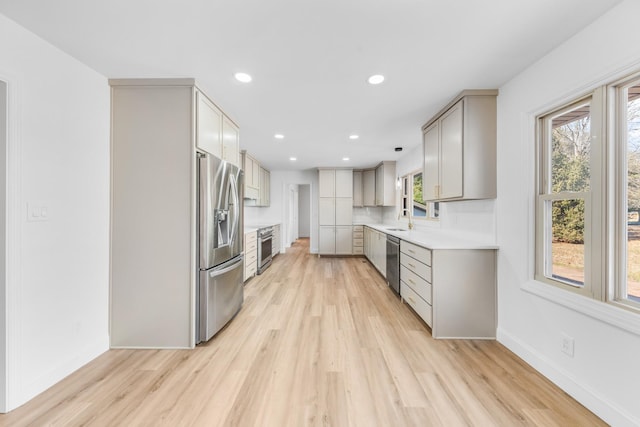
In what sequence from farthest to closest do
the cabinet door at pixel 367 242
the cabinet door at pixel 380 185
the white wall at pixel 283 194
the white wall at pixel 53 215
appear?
the white wall at pixel 283 194, the cabinet door at pixel 380 185, the cabinet door at pixel 367 242, the white wall at pixel 53 215

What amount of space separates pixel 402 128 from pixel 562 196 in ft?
7.04

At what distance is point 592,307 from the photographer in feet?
5.21

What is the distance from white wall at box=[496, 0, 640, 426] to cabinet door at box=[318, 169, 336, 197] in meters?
4.39

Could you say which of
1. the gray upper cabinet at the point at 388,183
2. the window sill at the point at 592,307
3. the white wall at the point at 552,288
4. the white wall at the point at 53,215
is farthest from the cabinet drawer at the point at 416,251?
the white wall at the point at 53,215

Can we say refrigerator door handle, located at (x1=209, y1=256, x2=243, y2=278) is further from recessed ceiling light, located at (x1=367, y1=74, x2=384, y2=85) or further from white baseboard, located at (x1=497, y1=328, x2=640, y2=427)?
white baseboard, located at (x1=497, y1=328, x2=640, y2=427)

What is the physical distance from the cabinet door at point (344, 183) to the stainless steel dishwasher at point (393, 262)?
2716mm

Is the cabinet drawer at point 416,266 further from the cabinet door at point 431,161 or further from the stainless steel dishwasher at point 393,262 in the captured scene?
the cabinet door at point 431,161

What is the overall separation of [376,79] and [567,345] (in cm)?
247

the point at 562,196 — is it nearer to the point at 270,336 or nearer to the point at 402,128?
the point at 402,128

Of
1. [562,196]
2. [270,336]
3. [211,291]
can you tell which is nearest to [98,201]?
[211,291]

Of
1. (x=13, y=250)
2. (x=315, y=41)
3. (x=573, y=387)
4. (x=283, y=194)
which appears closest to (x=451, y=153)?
(x=315, y=41)

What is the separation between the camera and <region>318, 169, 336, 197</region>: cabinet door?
21.7 ft

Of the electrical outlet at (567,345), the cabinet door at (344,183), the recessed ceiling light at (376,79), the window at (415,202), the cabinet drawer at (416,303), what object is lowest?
the cabinet drawer at (416,303)

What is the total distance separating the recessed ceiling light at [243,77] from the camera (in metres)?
2.17
